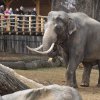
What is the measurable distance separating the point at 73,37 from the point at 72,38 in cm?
3

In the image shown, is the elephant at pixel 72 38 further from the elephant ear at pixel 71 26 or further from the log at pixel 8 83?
the log at pixel 8 83

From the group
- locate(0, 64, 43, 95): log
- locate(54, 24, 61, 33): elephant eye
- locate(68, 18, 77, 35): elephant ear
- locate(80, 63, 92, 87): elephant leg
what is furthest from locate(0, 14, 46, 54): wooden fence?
locate(0, 64, 43, 95): log

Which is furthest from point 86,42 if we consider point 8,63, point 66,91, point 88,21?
point 66,91

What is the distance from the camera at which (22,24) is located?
26.6 meters

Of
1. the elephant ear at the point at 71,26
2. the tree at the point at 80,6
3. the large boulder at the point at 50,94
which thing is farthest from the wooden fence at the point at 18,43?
the large boulder at the point at 50,94

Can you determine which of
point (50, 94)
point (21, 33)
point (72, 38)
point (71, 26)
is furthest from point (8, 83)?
point (21, 33)

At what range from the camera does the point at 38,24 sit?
88.7 ft

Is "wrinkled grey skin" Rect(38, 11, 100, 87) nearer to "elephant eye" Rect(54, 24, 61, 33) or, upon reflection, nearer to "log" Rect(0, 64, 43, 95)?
"elephant eye" Rect(54, 24, 61, 33)

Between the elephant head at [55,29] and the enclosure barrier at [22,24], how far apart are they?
47.0ft

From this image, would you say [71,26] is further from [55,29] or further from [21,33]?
[21,33]

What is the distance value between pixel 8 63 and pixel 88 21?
7.32 metres

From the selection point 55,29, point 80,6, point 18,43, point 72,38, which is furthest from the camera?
point 18,43

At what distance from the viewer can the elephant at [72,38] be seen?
11.1m

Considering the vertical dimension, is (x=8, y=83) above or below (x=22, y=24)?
above
